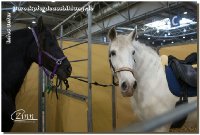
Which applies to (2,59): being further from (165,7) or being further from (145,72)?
(165,7)

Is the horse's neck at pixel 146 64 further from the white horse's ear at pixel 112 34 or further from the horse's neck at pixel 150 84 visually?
the white horse's ear at pixel 112 34

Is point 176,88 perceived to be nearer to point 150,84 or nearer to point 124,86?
point 150,84

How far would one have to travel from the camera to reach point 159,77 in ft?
3.96

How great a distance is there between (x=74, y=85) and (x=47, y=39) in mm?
524

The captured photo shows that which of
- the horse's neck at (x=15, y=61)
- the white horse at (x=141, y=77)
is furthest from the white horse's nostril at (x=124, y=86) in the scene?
the horse's neck at (x=15, y=61)

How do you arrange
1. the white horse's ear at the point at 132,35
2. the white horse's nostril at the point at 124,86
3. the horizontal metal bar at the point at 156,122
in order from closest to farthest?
1. the horizontal metal bar at the point at 156,122
2. the white horse's nostril at the point at 124,86
3. the white horse's ear at the point at 132,35

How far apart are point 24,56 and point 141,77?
2.23 feet

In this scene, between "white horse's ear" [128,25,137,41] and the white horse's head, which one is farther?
"white horse's ear" [128,25,137,41]

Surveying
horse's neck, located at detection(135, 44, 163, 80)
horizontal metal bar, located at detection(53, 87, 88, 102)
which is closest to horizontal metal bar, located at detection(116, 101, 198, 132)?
horse's neck, located at detection(135, 44, 163, 80)

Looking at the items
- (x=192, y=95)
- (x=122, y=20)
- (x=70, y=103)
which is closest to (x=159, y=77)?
(x=192, y=95)

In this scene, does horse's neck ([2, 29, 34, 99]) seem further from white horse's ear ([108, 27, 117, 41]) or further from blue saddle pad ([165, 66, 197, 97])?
blue saddle pad ([165, 66, 197, 97])

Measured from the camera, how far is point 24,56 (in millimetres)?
1235

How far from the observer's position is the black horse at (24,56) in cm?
117

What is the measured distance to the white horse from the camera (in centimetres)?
112
